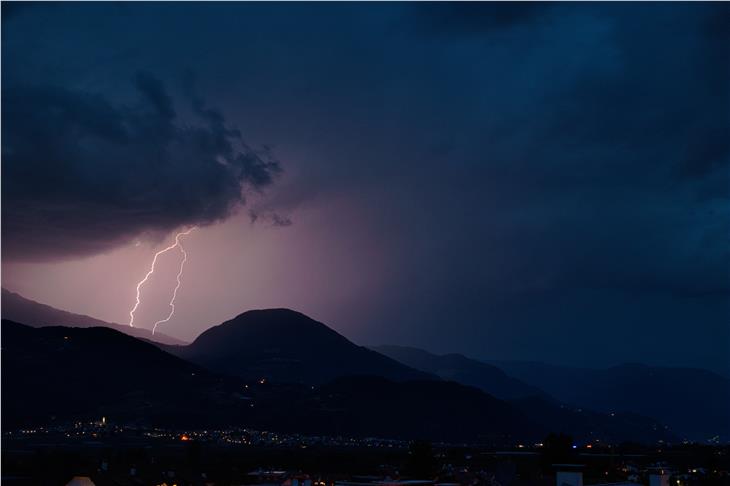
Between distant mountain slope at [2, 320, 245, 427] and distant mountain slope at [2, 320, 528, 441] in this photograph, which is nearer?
distant mountain slope at [2, 320, 245, 427]

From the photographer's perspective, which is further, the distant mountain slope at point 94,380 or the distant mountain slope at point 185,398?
the distant mountain slope at point 185,398

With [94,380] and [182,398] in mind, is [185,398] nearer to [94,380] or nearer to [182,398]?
[182,398]

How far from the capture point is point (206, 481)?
58.9 m

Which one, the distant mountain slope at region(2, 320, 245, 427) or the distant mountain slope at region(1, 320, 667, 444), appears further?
the distant mountain slope at region(1, 320, 667, 444)

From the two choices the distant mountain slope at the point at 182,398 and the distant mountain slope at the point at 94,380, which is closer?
the distant mountain slope at the point at 94,380

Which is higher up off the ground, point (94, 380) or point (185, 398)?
point (94, 380)

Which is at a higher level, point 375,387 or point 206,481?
point 375,387

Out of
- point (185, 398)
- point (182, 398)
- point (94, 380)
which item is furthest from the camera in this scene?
point (185, 398)

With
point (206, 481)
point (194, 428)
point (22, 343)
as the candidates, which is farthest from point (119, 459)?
point (22, 343)

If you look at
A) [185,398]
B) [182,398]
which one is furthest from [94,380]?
[185,398]

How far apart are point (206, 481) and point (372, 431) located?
110921 mm

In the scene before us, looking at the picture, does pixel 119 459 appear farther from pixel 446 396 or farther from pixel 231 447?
pixel 446 396

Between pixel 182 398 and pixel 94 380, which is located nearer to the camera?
pixel 94 380

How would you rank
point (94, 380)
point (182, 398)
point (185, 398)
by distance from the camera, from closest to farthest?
point (94, 380)
point (182, 398)
point (185, 398)
